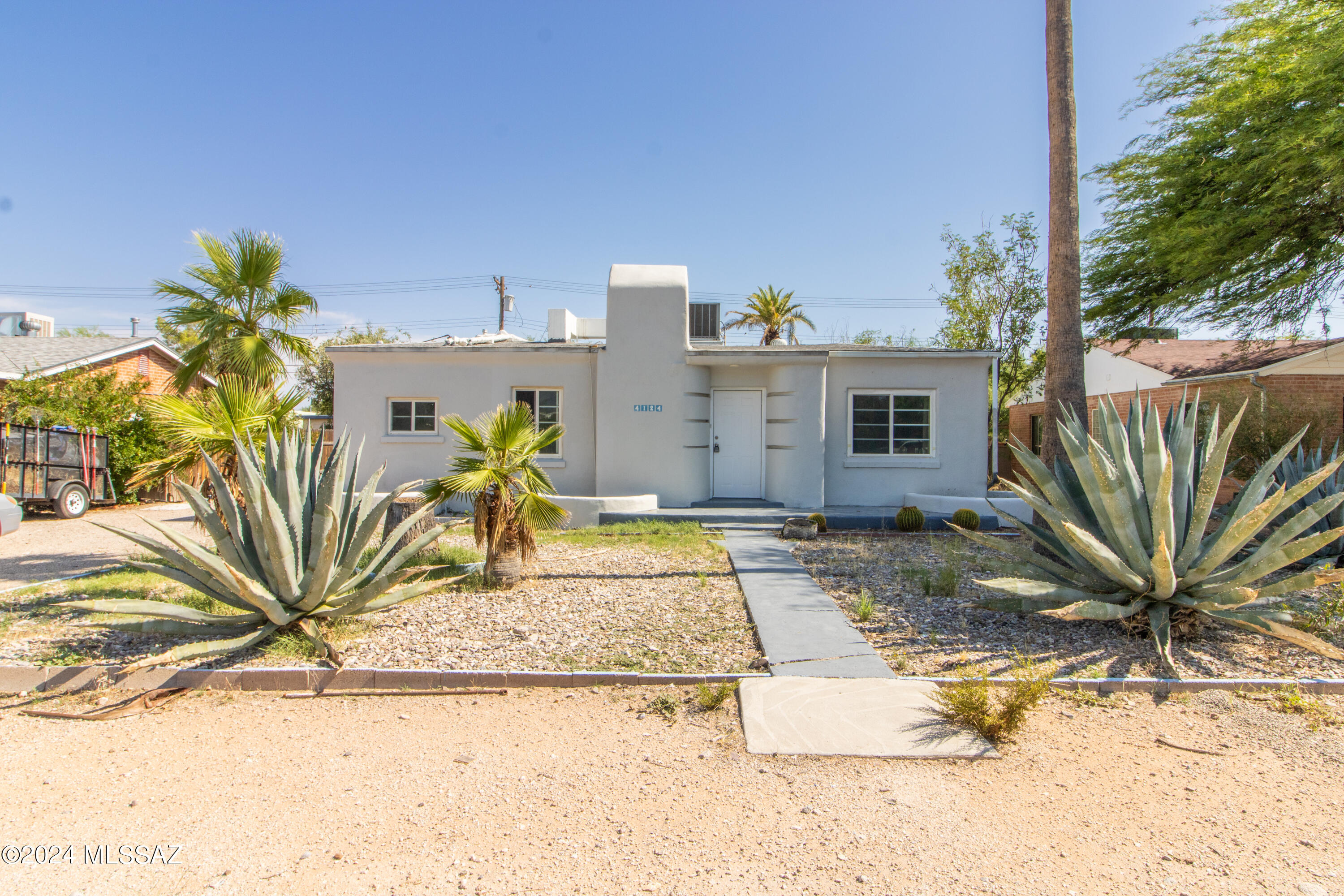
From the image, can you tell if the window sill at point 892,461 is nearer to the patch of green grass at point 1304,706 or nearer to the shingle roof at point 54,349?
the patch of green grass at point 1304,706

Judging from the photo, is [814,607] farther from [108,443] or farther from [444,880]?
[108,443]

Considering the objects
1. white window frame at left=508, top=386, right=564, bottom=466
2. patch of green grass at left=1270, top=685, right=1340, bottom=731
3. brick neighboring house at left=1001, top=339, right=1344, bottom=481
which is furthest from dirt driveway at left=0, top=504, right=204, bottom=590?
brick neighboring house at left=1001, top=339, right=1344, bottom=481

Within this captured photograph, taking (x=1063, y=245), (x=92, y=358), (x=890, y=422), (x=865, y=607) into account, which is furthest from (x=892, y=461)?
(x=92, y=358)

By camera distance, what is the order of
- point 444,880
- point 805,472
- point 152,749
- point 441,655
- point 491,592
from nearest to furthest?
point 444,880 → point 152,749 → point 441,655 → point 491,592 → point 805,472

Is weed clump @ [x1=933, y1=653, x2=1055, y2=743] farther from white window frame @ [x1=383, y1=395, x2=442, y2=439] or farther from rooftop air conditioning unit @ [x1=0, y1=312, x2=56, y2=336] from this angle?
rooftop air conditioning unit @ [x1=0, y1=312, x2=56, y2=336]

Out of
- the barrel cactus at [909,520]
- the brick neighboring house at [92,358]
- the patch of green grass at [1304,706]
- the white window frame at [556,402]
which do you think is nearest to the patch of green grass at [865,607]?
the patch of green grass at [1304,706]

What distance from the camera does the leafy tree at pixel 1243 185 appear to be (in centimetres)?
1112

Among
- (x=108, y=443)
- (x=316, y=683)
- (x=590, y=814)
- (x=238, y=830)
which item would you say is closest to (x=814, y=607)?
(x=590, y=814)

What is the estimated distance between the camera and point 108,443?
16.3 meters

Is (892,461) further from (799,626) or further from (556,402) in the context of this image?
(799,626)

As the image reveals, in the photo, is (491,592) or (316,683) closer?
(316,683)

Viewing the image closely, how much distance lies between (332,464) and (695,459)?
30.1ft

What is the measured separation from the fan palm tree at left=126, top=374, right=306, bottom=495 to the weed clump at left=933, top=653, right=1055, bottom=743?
243 inches

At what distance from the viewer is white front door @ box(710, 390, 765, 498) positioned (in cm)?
1470
